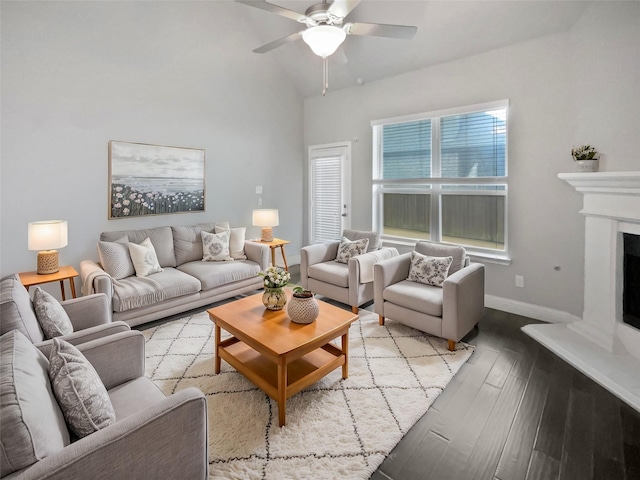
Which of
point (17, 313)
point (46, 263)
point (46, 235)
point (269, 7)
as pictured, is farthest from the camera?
point (46, 263)

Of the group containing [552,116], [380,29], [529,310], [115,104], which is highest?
[380,29]

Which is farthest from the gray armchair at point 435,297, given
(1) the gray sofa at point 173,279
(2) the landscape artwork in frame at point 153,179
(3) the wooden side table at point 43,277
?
(3) the wooden side table at point 43,277

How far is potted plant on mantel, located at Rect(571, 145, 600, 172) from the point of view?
10.0ft

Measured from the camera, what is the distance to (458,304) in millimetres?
2877

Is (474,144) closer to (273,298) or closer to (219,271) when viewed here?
(273,298)

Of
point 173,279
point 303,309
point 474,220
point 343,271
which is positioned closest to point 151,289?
point 173,279

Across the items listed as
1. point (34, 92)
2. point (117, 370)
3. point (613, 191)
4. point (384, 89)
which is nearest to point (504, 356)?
point (613, 191)

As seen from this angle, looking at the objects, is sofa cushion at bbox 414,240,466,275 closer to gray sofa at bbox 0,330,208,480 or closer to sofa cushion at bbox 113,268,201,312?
sofa cushion at bbox 113,268,201,312

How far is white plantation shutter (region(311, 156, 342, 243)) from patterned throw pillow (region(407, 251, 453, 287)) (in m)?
2.22

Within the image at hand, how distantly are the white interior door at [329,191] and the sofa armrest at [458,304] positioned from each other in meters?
2.62

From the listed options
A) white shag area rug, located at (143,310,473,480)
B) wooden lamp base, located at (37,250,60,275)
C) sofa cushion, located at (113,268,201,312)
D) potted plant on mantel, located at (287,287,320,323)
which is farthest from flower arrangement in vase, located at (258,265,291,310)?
wooden lamp base, located at (37,250,60,275)

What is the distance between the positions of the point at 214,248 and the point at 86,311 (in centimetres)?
203

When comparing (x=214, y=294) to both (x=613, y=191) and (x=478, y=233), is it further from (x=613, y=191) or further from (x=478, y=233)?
(x=613, y=191)

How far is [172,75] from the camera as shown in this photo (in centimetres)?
429
